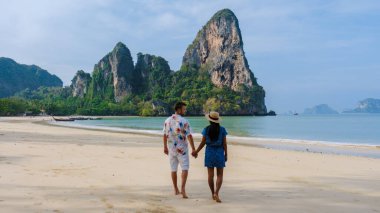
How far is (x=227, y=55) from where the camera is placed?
18875 centimetres

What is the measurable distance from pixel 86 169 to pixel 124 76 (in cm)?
18183

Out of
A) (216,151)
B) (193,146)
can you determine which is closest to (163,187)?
(193,146)

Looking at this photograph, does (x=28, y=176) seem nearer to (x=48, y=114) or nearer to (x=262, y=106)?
(x=48, y=114)

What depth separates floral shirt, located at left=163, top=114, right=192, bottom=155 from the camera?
7.06 m

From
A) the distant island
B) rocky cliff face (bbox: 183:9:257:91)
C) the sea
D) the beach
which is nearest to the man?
the beach

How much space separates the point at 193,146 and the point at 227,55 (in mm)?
184699

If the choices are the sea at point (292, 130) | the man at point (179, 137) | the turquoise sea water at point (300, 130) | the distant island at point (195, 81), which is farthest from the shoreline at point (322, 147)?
the distant island at point (195, 81)

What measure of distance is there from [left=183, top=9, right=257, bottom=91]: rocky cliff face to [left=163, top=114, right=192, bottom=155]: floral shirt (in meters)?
175

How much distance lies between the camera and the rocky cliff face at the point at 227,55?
604 feet

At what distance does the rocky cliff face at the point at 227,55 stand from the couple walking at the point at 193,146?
17544cm

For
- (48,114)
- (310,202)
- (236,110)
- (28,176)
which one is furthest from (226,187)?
(236,110)

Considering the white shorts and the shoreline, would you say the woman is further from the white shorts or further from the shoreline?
the shoreline

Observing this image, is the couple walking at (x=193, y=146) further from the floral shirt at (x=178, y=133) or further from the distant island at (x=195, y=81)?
the distant island at (x=195, y=81)

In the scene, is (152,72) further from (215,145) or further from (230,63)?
(215,145)
